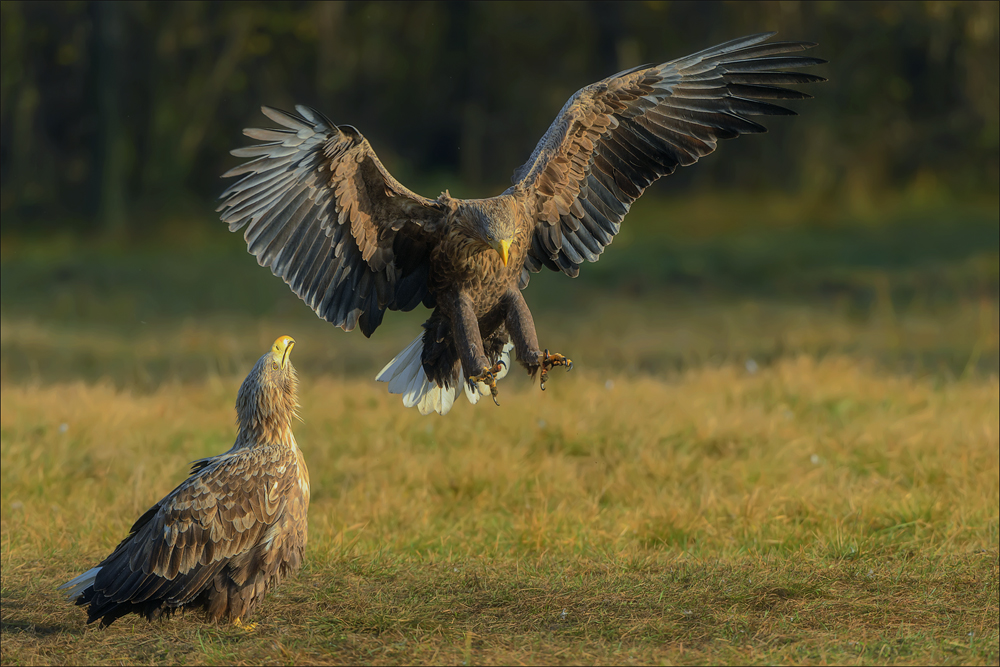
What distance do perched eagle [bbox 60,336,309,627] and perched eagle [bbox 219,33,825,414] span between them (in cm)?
73

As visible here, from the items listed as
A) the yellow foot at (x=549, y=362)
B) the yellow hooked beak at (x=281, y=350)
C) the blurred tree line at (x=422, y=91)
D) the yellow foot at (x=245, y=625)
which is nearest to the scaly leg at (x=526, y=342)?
the yellow foot at (x=549, y=362)

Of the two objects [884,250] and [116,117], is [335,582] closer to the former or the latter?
[884,250]

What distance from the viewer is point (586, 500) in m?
6.22

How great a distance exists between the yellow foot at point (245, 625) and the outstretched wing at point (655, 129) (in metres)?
1.94

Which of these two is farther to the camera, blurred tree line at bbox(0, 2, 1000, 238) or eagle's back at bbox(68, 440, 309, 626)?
blurred tree line at bbox(0, 2, 1000, 238)

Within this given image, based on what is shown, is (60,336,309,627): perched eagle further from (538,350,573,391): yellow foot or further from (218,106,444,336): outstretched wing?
(538,350,573,391): yellow foot

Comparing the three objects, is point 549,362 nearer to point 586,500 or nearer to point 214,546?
point 214,546

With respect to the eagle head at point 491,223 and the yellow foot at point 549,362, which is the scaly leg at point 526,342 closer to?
the yellow foot at point 549,362

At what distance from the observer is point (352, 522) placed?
6.12 m

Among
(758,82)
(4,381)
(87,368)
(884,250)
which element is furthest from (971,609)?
(884,250)

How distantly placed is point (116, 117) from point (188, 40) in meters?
1.56

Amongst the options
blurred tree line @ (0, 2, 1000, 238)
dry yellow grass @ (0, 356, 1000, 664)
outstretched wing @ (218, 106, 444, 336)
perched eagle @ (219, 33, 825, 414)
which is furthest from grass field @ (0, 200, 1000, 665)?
blurred tree line @ (0, 2, 1000, 238)

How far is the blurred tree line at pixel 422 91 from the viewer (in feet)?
51.7

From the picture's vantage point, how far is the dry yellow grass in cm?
452
